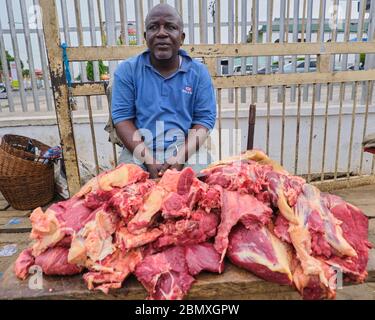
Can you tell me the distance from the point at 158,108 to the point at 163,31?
1.84 feet

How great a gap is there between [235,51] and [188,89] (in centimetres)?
94

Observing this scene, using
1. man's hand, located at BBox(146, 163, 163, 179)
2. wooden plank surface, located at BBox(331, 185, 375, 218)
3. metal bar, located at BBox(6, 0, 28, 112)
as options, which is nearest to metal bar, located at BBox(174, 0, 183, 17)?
man's hand, located at BBox(146, 163, 163, 179)

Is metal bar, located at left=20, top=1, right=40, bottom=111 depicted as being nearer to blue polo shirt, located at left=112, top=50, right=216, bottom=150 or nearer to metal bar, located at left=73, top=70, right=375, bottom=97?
metal bar, located at left=73, top=70, right=375, bottom=97

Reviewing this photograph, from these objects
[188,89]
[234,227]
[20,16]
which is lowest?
[234,227]

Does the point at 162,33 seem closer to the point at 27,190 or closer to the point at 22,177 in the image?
the point at 22,177

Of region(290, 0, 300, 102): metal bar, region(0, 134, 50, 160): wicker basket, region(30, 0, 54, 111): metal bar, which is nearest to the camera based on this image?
region(0, 134, 50, 160): wicker basket

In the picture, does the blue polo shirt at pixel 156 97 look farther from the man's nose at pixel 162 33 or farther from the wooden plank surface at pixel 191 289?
the wooden plank surface at pixel 191 289

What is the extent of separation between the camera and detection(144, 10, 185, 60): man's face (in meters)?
2.35

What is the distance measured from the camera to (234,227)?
1488 millimetres

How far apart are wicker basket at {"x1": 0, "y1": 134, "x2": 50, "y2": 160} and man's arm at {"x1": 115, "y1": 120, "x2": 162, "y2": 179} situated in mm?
1973

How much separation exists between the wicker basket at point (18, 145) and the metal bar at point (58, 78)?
1.17m

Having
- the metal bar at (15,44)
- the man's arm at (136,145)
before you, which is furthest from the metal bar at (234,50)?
the metal bar at (15,44)
